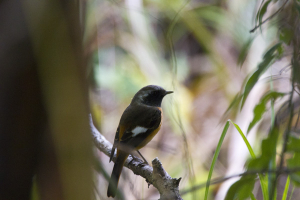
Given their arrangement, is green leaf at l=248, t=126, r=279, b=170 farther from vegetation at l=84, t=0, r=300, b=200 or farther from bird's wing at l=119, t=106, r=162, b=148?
vegetation at l=84, t=0, r=300, b=200

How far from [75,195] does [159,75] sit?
3150 millimetres

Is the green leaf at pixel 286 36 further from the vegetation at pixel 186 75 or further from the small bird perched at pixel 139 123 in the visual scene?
the vegetation at pixel 186 75

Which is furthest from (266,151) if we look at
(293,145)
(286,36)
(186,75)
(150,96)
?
(186,75)

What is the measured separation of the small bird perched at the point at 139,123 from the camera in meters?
2.15

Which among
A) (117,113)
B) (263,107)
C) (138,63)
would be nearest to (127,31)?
(138,63)

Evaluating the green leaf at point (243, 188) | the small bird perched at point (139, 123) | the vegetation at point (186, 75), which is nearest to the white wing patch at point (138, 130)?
the small bird perched at point (139, 123)

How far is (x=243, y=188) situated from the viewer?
1.00 meters

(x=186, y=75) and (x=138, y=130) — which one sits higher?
(x=186, y=75)

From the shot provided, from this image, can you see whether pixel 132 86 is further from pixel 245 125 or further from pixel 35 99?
pixel 35 99

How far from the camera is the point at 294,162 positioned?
3.25ft

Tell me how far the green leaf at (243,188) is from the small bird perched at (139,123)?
42.3 inches

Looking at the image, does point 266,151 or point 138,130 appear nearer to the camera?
point 266,151

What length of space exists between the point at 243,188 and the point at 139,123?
147cm

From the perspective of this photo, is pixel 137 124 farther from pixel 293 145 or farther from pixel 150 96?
pixel 293 145
